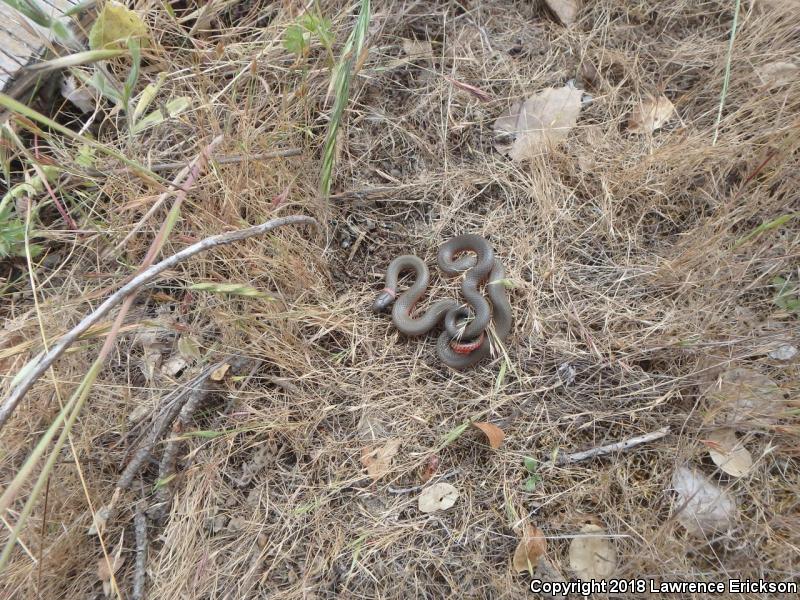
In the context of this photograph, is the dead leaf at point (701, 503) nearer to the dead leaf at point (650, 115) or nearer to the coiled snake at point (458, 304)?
the coiled snake at point (458, 304)

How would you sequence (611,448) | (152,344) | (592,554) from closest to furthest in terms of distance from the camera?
(592,554)
(611,448)
(152,344)

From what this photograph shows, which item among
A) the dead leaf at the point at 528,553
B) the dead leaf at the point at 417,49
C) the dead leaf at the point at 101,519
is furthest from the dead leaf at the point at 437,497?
A: the dead leaf at the point at 417,49

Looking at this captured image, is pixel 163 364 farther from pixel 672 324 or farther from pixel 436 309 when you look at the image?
pixel 672 324

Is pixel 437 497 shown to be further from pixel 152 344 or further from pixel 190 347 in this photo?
pixel 152 344

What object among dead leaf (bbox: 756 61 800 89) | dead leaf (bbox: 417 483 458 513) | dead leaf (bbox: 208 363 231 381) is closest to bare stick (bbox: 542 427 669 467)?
dead leaf (bbox: 417 483 458 513)

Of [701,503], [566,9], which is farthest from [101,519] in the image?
[566,9]

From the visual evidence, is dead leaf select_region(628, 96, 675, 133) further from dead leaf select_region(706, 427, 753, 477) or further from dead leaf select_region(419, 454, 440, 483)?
dead leaf select_region(419, 454, 440, 483)

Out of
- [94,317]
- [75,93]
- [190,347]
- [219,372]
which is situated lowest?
[219,372]
